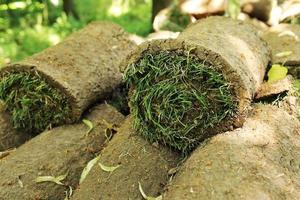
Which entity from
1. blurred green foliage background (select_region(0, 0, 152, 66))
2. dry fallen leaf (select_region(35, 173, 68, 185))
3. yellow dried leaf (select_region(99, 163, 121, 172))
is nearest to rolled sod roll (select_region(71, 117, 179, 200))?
yellow dried leaf (select_region(99, 163, 121, 172))

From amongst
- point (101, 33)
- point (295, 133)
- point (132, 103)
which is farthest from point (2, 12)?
point (295, 133)

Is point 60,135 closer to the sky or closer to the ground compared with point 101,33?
closer to the ground

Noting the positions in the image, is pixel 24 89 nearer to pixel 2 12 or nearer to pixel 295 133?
pixel 295 133

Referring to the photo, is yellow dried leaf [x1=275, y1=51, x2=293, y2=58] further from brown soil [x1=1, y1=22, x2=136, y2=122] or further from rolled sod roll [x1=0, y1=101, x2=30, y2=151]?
rolled sod roll [x1=0, y1=101, x2=30, y2=151]

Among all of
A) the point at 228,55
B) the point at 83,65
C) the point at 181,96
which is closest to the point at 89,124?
the point at 83,65

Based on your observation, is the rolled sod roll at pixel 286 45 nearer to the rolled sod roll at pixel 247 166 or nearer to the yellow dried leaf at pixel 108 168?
the rolled sod roll at pixel 247 166

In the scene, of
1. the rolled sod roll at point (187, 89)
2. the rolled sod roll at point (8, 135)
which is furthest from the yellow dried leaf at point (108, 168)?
the rolled sod roll at point (8, 135)

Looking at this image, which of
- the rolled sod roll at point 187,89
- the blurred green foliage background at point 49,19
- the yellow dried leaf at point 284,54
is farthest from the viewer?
the blurred green foliage background at point 49,19
